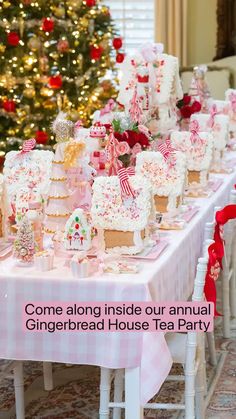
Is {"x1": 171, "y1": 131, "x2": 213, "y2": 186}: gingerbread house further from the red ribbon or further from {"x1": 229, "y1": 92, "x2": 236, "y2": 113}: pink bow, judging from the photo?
{"x1": 229, "y1": 92, "x2": 236, "y2": 113}: pink bow

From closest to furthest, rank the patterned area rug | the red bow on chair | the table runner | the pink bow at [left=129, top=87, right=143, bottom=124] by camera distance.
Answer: the table runner, the red bow on chair, the patterned area rug, the pink bow at [left=129, top=87, right=143, bottom=124]

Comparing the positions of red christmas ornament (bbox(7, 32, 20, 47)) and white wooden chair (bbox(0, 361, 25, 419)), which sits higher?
red christmas ornament (bbox(7, 32, 20, 47))

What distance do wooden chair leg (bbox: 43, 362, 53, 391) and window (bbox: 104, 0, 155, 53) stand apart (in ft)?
17.0

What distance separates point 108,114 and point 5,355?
6.60ft

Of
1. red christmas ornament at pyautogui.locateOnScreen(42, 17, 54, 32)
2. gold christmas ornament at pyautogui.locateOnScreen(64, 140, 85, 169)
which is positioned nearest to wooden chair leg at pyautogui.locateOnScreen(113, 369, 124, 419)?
gold christmas ornament at pyautogui.locateOnScreen(64, 140, 85, 169)

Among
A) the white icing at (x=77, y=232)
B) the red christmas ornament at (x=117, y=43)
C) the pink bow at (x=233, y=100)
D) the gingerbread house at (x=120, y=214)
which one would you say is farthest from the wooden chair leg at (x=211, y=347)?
the red christmas ornament at (x=117, y=43)

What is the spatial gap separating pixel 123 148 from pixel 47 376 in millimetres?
1038

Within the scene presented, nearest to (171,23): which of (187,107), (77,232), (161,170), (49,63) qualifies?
(49,63)

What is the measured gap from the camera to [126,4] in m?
8.29

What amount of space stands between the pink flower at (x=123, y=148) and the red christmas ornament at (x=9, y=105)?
3.12 m

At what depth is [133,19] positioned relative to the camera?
8281 millimetres

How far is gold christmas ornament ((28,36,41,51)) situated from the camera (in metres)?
6.65

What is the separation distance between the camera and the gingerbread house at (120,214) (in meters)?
2.92

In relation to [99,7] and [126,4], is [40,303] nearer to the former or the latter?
[99,7]
